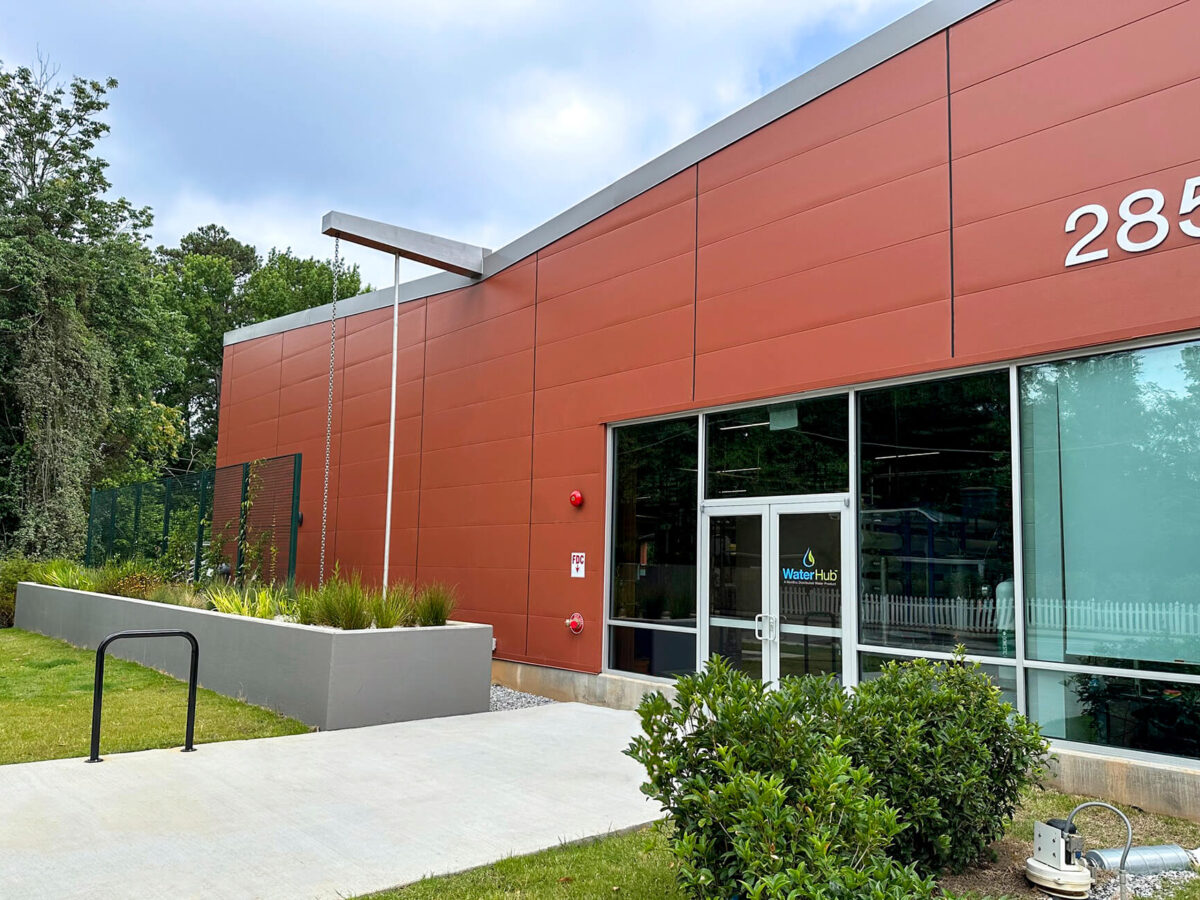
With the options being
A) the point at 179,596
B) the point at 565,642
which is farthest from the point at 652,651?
the point at 179,596

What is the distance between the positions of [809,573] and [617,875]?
4.34 m

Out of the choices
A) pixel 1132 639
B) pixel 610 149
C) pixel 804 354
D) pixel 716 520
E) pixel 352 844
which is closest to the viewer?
pixel 352 844

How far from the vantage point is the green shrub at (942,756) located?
421 centimetres

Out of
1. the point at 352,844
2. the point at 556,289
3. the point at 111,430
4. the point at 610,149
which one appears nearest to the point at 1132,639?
the point at 352,844

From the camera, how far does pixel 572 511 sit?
10891mm

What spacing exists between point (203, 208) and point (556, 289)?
39.2 metres

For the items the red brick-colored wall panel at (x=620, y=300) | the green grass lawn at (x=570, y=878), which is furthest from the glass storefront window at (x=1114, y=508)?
the red brick-colored wall panel at (x=620, y=300)

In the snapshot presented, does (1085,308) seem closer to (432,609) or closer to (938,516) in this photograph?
(938,516)

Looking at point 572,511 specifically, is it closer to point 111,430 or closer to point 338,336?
point 338,336

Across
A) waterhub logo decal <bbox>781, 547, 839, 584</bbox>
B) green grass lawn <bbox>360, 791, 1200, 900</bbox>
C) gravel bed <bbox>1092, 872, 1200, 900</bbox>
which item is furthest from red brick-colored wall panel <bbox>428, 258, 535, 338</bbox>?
gravel bed <bbox>1092, 872, 1200, 900</bbox>

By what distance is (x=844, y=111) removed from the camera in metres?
8.48

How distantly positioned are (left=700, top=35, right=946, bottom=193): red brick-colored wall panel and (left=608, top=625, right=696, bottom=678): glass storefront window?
4.90m

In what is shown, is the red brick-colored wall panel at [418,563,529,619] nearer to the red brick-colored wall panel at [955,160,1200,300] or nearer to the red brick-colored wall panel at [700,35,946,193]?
the red brick-colored wall panel at [700,35,946,193]

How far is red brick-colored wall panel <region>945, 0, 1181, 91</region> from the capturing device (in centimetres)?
669
